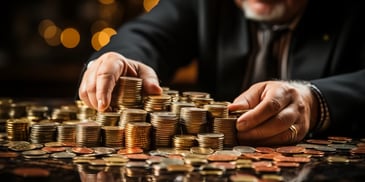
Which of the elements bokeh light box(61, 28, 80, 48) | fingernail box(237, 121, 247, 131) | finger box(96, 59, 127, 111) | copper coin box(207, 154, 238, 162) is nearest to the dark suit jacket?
finger box(96, 59, 127, 111)

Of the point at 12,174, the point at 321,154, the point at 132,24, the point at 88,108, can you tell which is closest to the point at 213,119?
the point at 321,154

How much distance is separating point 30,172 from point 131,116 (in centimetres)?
31

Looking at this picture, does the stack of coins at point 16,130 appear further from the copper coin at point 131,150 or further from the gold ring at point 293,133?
the gold ring at point 293,133

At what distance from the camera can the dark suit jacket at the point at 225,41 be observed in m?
1.93

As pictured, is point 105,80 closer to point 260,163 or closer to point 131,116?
point 131,116

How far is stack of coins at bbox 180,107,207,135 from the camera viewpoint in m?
1.25

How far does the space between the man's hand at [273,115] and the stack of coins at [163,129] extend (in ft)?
0.44

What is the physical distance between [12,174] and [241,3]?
1183 mm

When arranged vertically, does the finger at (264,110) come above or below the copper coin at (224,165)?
above

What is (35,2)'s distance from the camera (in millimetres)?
3617

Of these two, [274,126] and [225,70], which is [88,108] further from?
[225,70]

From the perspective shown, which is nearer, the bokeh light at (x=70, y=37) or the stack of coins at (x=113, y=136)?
the stack of coins at (x=113, y=136)

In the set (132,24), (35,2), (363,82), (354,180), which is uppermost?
(35,2)

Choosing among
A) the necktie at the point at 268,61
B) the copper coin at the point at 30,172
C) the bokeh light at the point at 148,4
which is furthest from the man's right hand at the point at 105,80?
the bokeh light at the point at 148,4
